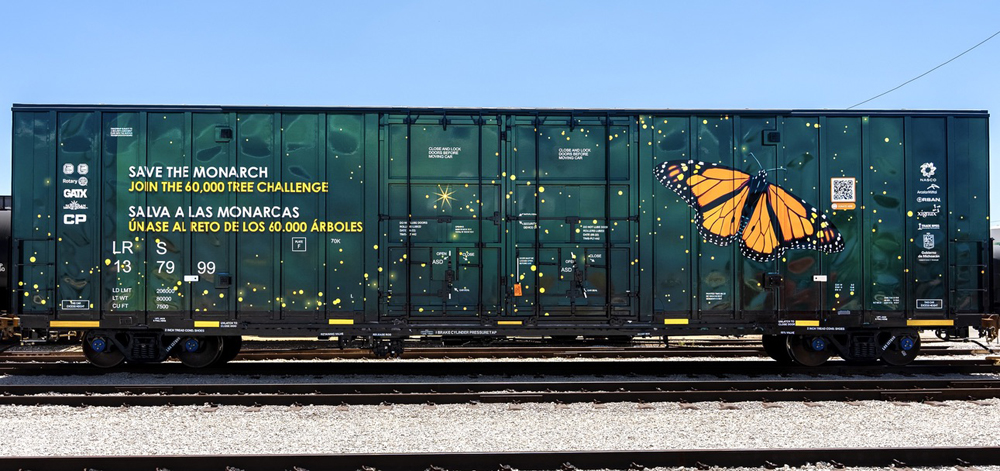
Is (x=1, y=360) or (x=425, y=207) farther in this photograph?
(x=1, y=360)

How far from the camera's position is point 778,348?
35.9 feet

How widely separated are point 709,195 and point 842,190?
2.17 metres

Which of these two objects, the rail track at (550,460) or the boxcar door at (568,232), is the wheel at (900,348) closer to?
the boxcar door at (568,232)

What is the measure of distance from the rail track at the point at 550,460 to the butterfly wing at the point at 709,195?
4.46 m

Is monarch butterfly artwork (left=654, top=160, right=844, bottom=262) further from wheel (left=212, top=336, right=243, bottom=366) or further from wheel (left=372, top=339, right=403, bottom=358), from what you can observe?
wheel (left=212, top=336, right=243, bottom=366)

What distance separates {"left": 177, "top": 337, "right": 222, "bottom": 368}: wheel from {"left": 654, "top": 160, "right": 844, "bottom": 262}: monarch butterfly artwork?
301 inches

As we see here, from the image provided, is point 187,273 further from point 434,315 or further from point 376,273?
point 434,315

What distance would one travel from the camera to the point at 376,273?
9.62 metres

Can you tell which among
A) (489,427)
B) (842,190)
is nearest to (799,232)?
(842,190)

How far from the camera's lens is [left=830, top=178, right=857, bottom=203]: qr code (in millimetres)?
9883

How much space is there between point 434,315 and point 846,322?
6515 mm

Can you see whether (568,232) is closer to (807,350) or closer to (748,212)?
(748,212)

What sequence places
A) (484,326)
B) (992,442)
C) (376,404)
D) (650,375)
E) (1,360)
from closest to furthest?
1. (992,442)
2. (376,404)
3. (484,326)
4. (650,375)
5. (1,360)

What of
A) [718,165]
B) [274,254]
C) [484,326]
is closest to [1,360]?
[274,254]
